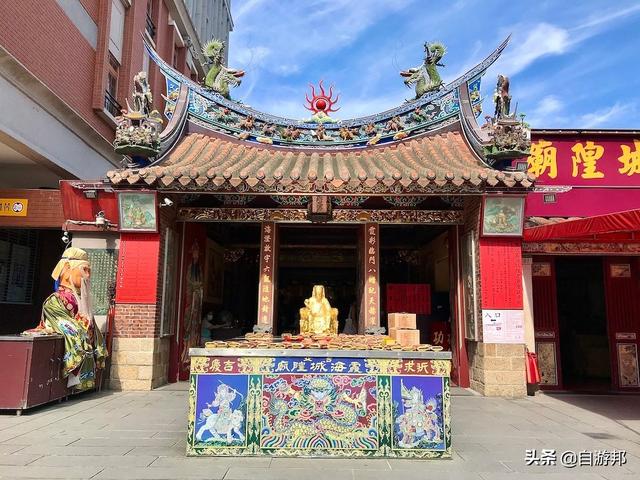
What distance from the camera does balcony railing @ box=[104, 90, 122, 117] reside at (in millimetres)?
13039

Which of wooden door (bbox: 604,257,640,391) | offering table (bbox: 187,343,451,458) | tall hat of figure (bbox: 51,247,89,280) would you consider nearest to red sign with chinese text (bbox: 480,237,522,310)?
wooden door (bbox: 604,257,640,391)

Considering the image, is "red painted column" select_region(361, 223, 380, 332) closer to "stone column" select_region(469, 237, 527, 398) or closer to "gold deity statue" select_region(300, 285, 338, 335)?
"gold deity statue" select_region(300, 285, 338, 335)

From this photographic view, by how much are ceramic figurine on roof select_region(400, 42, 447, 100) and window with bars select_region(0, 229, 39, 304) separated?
9.95m

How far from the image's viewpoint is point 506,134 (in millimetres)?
7762

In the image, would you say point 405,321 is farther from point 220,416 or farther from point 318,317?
point 220,416

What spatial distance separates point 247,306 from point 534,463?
34.4ft

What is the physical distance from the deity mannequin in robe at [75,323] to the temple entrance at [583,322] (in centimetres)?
879

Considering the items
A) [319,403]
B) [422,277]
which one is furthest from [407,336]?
[422,277]

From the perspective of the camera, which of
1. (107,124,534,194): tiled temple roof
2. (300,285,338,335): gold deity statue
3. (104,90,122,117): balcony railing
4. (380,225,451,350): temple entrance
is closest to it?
(107,124,534,194): tiled temple roof

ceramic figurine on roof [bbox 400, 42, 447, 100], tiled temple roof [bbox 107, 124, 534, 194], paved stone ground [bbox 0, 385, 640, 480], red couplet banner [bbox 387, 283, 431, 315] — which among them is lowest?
paved stone ground [bbox 0, 385, 640, 480]

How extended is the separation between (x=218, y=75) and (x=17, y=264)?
680 centimetres

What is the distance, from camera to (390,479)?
3.68 metres

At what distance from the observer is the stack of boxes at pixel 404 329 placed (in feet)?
17.1

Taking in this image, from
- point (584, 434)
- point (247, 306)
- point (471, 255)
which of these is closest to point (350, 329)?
point (471, 255)
